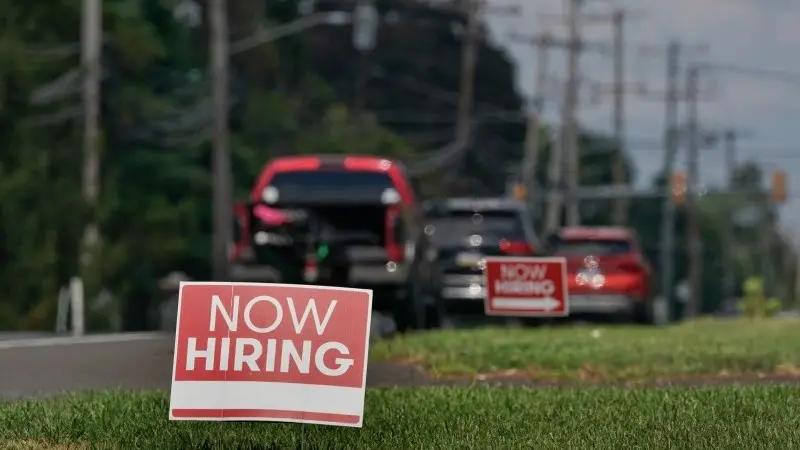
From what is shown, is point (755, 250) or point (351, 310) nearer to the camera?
point (351, 310)

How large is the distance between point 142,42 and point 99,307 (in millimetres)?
16289

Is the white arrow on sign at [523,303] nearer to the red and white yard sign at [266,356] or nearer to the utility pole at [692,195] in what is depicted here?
the red and white yard sign at [266,356]

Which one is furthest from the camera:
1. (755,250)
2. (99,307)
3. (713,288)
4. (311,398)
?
(755,250)

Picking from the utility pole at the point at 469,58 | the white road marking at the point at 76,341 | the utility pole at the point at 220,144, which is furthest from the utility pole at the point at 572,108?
the white road marking at the point at 76,341

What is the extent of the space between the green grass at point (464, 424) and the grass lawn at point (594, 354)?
309cm

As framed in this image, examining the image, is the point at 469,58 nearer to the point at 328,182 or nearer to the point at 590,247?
the point at 590,247

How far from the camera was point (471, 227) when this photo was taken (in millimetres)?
29609

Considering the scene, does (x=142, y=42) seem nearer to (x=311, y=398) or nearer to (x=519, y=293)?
(x=519, y=293)

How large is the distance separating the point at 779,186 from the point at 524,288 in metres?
52.9

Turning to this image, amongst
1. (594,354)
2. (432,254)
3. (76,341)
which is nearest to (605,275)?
(432,254)

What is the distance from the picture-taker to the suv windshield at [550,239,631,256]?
3272cm

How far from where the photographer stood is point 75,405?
45.7 ft

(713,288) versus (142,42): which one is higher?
(142,42)

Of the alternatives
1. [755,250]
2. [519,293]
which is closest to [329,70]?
[519,293]
